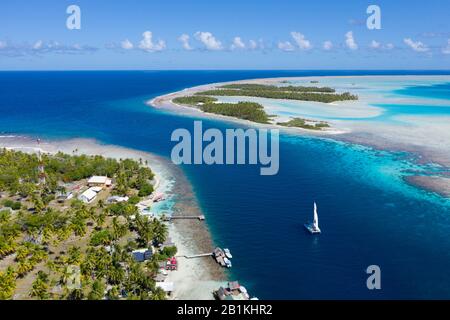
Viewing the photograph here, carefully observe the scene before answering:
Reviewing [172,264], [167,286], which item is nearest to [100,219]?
[172,264]

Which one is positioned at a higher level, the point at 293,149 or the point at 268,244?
the point at 293,149

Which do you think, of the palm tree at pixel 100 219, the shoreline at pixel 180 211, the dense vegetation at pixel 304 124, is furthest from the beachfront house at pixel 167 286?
the dense vegetation at pixel 304 124

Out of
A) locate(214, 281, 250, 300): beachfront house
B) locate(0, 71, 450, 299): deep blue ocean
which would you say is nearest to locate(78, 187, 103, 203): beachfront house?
locate(0, 71, 450, 299): deep blue ocean

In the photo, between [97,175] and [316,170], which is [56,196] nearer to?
[97,175]

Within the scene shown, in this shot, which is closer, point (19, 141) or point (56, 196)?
point (56, 196)

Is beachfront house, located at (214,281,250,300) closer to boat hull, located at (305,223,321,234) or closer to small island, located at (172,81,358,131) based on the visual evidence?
boat hull, located at (305,223,321,234)
